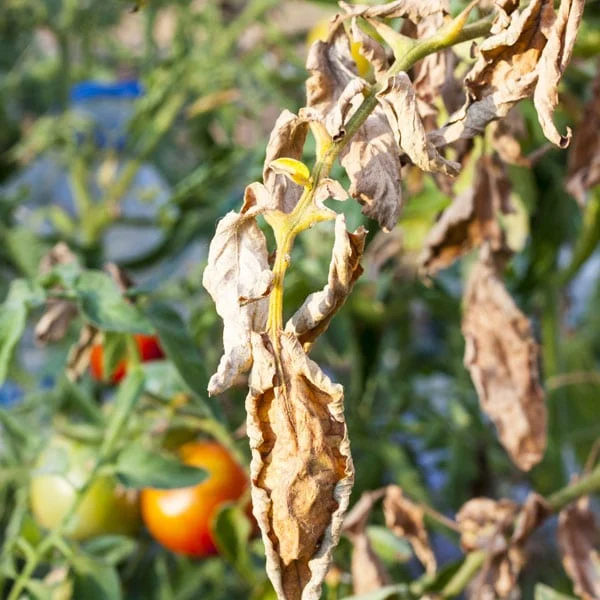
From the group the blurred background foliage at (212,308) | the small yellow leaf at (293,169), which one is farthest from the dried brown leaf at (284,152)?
the blurred background foliage at (212,308)

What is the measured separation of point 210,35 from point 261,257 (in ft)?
3.17

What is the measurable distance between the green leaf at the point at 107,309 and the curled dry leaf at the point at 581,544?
0.85 ft

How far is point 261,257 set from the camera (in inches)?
12.3

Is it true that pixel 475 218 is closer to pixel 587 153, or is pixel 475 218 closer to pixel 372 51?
pixel 587 153

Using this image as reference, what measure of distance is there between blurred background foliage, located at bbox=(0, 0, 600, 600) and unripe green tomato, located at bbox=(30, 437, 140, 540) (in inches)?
0.8

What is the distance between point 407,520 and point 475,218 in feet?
0.59

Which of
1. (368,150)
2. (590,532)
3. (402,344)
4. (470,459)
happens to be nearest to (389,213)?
(368,150)

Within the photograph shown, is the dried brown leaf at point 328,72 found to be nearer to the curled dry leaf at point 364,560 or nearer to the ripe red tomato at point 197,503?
the curled dry leaf at point 364,560

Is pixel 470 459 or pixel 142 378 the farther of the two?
pixel 470 459

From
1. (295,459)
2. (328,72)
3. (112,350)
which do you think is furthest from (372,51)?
(112,350)

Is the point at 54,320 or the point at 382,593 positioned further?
the point at 54,320

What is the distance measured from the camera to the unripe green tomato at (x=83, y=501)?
0.75m

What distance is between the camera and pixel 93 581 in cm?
60

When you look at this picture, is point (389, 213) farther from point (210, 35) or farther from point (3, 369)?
point (210, 35)
